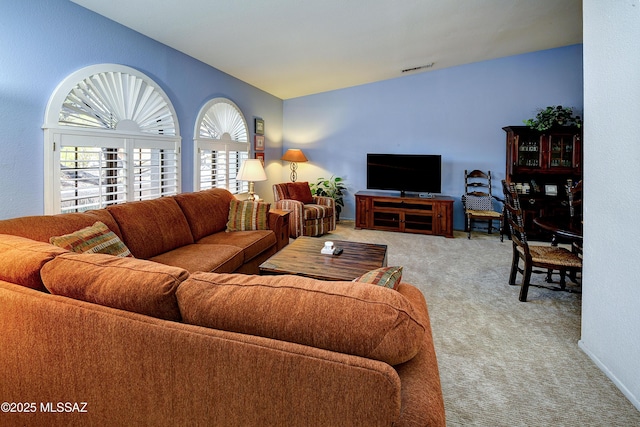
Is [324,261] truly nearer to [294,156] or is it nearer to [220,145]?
[220,145]

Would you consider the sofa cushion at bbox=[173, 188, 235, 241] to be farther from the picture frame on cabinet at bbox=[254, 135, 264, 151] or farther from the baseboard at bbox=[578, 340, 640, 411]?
the baseboard at bbox=[578, 340, 640, 411]

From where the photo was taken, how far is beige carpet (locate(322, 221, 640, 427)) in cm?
169

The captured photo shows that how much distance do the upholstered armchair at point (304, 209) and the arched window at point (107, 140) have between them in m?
1.75

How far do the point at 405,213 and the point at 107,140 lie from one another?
171 inches

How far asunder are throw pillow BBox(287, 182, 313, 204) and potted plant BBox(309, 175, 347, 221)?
0.74 metres

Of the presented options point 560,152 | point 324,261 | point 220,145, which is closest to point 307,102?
point 220,145

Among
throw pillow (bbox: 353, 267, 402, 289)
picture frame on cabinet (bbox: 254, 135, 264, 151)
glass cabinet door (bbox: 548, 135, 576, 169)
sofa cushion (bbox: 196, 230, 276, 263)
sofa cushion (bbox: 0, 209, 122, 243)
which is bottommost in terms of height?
sofa cushion (bbox: 196, 230, 276, 263)

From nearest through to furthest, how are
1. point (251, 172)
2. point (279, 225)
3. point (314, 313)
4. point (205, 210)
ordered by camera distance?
point (314, 313), point (205, 210), point (279, 225), point (251, 172)

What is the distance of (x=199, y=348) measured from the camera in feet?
3.09

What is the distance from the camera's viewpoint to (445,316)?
8.95ft

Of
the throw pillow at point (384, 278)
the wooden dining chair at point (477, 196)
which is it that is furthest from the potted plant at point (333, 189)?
the throw pillow at point (384, 278)

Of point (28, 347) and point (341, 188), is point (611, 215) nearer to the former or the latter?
point (28, 347)

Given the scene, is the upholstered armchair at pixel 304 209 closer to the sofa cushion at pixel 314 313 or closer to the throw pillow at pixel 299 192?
the throw pillow at pixel 299 192

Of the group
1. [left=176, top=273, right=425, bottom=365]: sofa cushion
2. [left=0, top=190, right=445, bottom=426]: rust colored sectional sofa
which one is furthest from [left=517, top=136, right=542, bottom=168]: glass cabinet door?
[left=176, top=273, right=425, bottom=365]: sofa cushion
